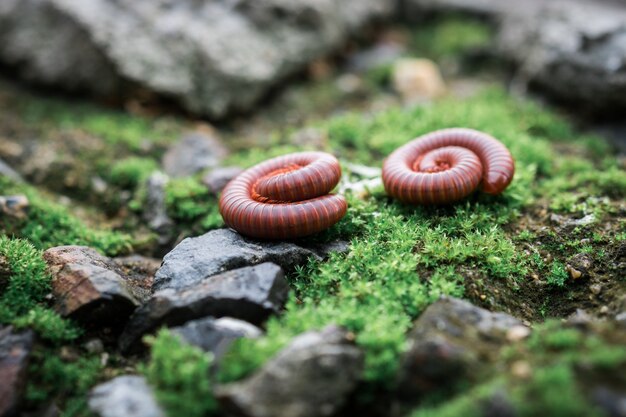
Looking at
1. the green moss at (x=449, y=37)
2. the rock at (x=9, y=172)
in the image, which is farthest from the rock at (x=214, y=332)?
the green moss at (x=449, y=37)

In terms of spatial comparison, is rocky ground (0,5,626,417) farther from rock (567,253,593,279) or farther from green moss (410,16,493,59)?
green moss (410,16,493,59)

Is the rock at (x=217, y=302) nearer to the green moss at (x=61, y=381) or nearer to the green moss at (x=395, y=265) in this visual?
the green moss at (x=395, y=265)

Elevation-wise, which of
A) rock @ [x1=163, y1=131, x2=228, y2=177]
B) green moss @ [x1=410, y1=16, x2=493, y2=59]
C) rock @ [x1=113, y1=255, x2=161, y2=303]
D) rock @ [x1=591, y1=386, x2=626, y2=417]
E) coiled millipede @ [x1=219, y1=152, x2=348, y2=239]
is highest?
green moss @ [x1=410, y1=16, x2=493, y2=59]

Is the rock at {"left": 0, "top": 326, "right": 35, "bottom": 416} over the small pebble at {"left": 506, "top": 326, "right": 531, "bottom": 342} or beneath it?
beneath

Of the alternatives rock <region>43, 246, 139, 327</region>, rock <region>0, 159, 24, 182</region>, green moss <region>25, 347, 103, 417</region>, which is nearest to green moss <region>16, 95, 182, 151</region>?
rock <region>0, 159, 24, 182</region>

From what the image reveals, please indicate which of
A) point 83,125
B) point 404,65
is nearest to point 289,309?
point 83,125
